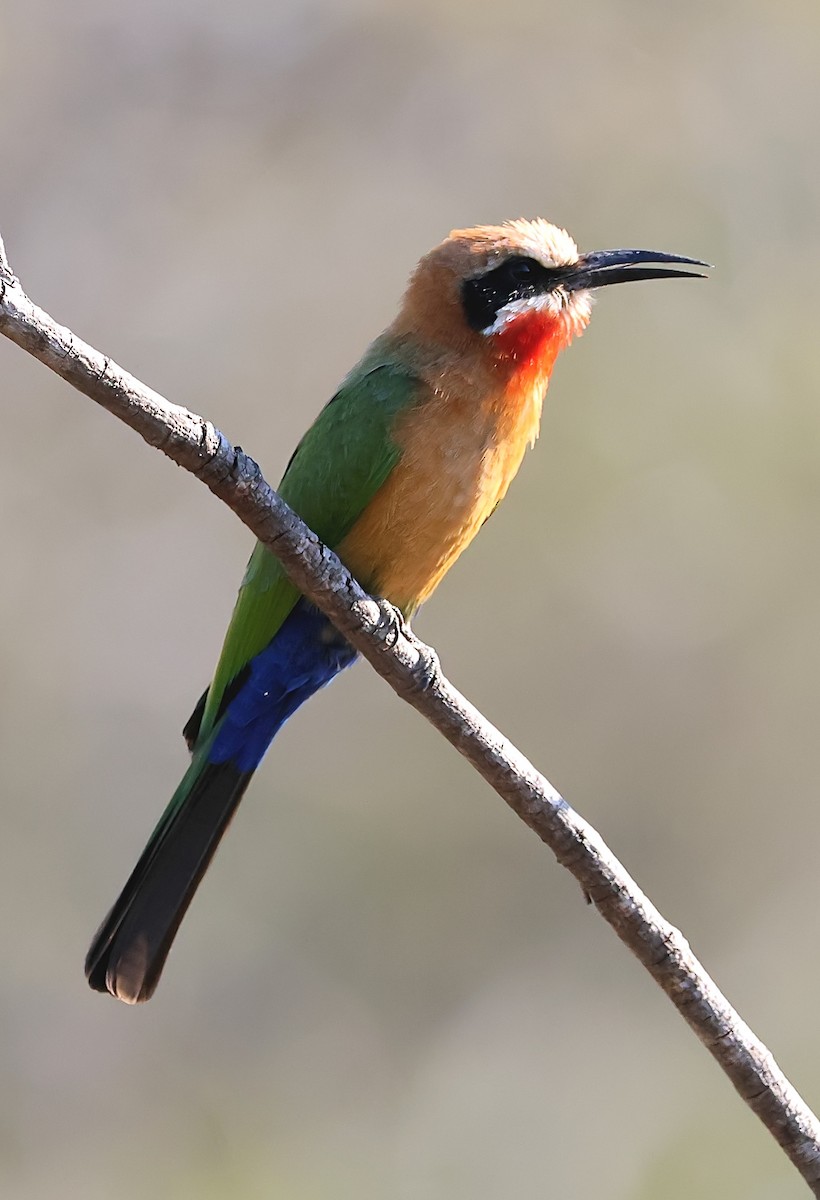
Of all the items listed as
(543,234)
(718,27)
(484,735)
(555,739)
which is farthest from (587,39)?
(484,735)

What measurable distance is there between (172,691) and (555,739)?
1.40 meters

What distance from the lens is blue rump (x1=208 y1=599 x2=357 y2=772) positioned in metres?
2.95

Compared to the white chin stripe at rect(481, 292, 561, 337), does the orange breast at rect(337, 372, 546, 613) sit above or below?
below

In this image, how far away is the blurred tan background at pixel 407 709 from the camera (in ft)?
17.9

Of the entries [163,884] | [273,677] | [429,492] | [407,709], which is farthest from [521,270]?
[407,709]

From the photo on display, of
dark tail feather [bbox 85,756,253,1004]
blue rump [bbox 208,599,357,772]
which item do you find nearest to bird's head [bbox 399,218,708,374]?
blue rump [bbox 208,599,357,772]

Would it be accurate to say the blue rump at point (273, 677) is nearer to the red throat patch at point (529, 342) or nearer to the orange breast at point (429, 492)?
the orange breast at point (429, 492)

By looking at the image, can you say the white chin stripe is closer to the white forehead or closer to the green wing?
the white forehead

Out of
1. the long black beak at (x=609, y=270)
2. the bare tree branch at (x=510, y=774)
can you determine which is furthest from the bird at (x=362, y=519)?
the bare tree branch at (x=510, y=774)

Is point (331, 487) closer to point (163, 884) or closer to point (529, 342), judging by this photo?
point (529, 342)

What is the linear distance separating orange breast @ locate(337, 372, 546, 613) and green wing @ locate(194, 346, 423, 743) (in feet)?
0.10

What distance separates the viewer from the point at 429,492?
288 centimetres

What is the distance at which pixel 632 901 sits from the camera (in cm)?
225

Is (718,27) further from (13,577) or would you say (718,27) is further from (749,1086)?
(749,1086)
